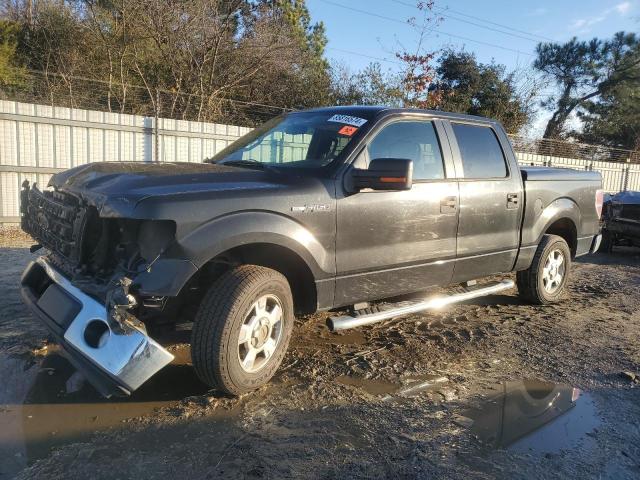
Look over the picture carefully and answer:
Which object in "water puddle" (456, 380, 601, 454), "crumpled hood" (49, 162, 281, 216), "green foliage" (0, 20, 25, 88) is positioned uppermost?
"green foliage" (0, 20, 25, 88)

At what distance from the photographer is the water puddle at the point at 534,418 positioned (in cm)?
300

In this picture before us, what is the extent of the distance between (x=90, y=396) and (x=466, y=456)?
2.31 m

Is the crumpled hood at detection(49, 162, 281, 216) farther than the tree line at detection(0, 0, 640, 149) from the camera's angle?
No

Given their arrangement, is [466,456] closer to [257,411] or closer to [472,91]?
[257,411]

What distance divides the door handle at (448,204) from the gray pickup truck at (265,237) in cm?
2

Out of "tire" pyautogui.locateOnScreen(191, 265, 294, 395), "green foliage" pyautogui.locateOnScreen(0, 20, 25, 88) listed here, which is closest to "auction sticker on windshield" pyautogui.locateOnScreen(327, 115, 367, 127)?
"tire" pyautogui.locateOnScreen(191, 265, 294, 395)

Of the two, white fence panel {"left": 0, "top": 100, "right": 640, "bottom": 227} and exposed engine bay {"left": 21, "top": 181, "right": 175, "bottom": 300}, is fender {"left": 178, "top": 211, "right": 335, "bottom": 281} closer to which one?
exposed engine bay {"left": 21, "top": 181, "right": 175, "bottom": 300}

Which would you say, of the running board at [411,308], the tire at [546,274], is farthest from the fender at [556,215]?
the running board at [411,308]

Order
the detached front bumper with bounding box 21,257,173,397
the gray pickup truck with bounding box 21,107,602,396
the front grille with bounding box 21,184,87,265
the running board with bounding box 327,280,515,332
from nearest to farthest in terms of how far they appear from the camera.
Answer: the detached front bumper with bounding box 21,257,173,397, the gray pickup truck with bounding box 21,107,602,396, the front grille with bounding box 21,184,87,265, the running board with bounding box 327,280,515,332

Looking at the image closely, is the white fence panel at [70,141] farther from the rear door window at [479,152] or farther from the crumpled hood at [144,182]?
the crumpled hood at [144,182]

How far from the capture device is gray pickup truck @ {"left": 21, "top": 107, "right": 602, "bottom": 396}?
2.98 meters

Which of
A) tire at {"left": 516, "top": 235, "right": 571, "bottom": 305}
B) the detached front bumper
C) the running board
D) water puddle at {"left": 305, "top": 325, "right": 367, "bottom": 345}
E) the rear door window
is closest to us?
the detached front bumper

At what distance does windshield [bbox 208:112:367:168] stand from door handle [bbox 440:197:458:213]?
3.21 feet

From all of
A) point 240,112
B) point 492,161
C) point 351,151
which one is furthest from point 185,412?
point 240,112
